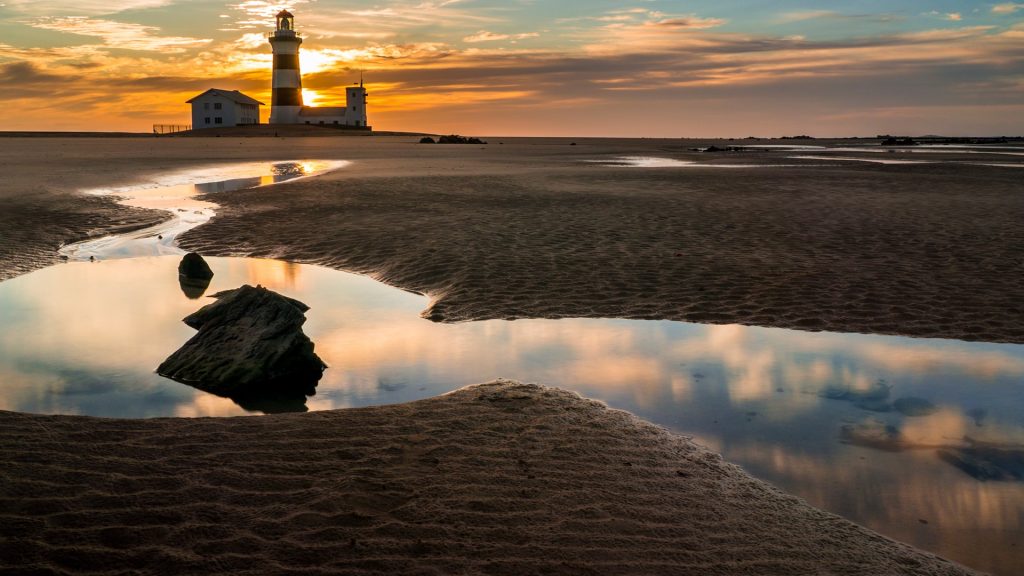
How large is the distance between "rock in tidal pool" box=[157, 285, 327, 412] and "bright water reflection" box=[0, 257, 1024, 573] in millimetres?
226

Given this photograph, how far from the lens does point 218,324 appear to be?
8953mm

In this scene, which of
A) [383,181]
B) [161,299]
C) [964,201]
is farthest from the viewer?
[383,181]

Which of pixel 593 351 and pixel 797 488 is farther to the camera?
pixel 593 351

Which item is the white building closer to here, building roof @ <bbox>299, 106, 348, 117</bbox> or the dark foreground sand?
building roof @ <bbox>299, 106, 348, 117</bbox>

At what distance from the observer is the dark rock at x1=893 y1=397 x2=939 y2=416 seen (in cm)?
735

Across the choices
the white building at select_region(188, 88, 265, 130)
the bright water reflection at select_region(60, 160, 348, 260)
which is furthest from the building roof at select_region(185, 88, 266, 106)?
the bright water reflection at select_region(60, 160, 348, 260)

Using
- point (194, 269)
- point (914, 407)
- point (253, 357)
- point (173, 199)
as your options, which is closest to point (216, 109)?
point (173, 199)

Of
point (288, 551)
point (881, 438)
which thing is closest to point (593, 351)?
point (881, 438)

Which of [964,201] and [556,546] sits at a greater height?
[964,201]

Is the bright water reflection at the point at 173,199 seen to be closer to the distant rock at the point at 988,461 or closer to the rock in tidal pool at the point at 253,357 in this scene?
the rock in tidal pool at the point at 253,357

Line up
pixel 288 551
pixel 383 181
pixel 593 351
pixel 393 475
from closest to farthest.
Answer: pixel 288 551
pixel 393 475
pixel 593 351
pixel 383 181

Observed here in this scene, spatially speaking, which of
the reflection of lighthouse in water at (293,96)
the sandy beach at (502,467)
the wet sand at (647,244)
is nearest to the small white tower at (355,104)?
the reflection of lighthouse in water at (293,96)

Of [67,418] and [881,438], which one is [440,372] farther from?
[881,438]

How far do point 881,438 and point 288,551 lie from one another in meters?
5.00
